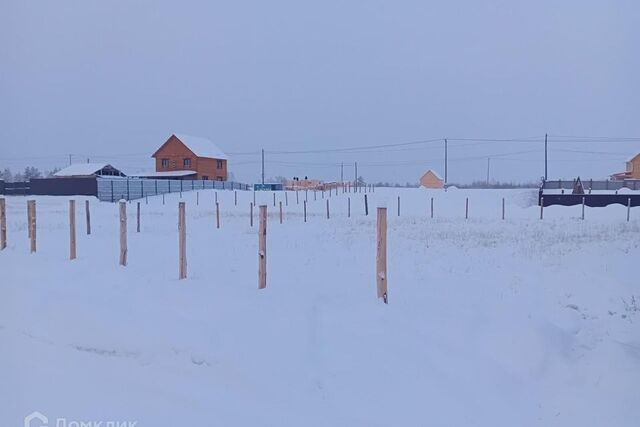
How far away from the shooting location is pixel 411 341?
7.48m

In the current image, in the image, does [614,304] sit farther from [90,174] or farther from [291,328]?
[90,174]

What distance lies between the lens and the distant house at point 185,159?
68.1m

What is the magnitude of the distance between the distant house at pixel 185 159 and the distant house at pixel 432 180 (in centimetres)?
2966

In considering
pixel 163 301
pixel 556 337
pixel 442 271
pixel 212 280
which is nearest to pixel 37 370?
pixel 163 301

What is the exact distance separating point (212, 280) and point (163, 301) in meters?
1.46

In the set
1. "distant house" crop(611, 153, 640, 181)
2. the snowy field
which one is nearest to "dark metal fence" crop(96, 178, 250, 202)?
the snowy field

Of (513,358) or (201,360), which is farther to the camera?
(513,358)

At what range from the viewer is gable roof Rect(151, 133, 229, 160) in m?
68.5
